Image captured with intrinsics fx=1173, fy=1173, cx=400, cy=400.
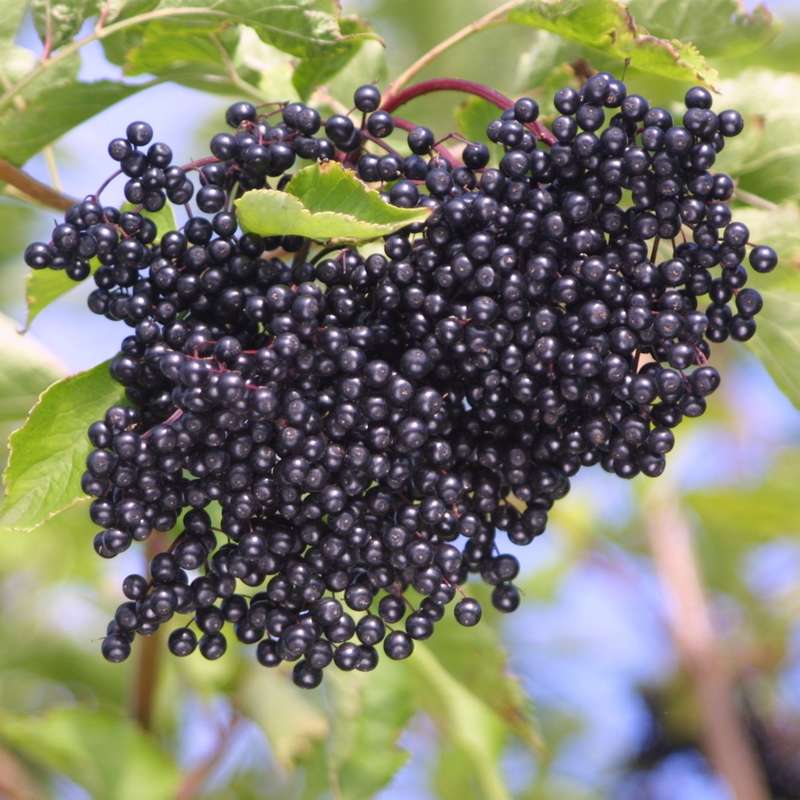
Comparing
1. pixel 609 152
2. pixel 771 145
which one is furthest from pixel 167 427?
pixel 771 145

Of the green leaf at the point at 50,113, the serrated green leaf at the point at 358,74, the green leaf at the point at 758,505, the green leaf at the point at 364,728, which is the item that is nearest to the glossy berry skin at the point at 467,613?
the green leaf at the point at 364,728

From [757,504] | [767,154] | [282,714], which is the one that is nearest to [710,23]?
[767,154]

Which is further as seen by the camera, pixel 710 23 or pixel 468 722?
pixel 468 722

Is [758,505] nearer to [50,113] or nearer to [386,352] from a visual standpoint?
[386,352]

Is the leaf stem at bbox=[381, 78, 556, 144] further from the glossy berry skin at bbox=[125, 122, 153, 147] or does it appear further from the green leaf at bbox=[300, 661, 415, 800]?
the green leaf at bbox=[300, 661, 415, 800]

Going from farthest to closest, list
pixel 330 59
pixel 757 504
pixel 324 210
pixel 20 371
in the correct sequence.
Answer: pixel 757 504, pixel 20 371, pixel 330 59, pixel 324 210

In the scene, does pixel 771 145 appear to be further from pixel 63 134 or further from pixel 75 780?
pixel 75 780
